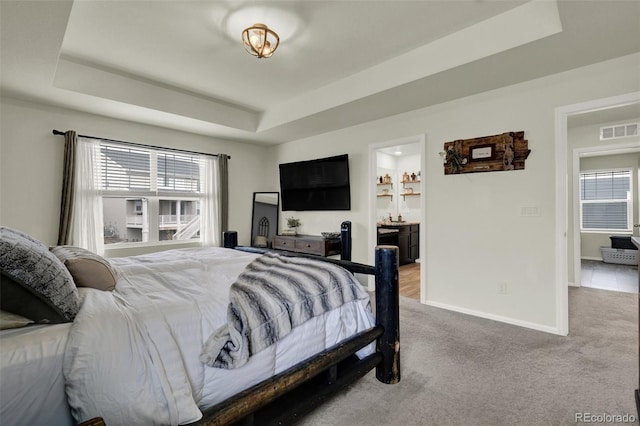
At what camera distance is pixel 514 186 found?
3.09 meters

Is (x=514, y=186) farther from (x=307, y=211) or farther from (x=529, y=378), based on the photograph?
(x=307, y=211)

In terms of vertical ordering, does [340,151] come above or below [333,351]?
above

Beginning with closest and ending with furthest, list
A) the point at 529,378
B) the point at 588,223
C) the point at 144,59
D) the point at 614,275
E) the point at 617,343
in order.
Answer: the point at 529,378 < the point at 617,343 < the point at 144,59 < the point at 614,275 < the point at 588,223

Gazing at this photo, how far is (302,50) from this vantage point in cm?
286

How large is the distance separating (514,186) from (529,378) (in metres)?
Result: 1.83

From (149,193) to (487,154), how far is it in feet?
14.4

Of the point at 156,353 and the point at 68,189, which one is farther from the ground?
the point at 68,189

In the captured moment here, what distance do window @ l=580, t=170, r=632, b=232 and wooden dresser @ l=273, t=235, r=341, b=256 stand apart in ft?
19.6

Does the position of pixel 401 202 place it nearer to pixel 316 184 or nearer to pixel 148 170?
pixel 316 184

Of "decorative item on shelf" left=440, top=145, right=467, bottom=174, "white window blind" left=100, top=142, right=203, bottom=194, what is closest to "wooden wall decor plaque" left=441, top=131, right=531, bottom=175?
"decorative item on shelf" left=440, top=145, right=467, bottom=174

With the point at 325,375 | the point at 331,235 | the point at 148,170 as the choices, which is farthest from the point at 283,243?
the point at 325,375

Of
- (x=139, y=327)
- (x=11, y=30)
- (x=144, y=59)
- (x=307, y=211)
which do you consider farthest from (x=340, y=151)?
(x=139, y=327)

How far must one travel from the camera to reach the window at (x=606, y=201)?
611 cm

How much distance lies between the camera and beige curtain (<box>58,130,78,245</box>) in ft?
11.4
